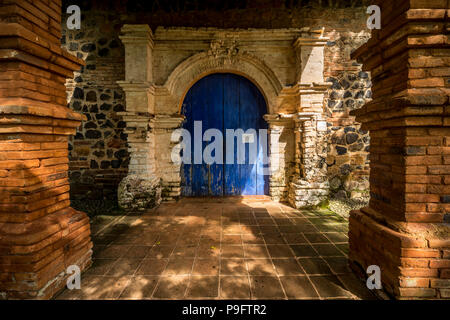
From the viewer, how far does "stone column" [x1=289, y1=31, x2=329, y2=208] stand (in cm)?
436

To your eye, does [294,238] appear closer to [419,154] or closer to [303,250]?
[303,250]

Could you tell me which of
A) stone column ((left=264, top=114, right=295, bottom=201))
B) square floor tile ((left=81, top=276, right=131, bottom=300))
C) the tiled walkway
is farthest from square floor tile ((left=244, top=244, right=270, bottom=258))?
stone column ((left=264, top=114, right=295, bottom=201))

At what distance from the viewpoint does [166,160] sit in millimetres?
4773

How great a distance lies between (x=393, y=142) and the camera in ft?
6.03

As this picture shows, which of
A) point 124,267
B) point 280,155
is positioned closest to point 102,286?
point 124,267

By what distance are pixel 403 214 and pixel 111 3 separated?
651 centimetres

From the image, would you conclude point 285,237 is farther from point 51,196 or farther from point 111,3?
point 111,3

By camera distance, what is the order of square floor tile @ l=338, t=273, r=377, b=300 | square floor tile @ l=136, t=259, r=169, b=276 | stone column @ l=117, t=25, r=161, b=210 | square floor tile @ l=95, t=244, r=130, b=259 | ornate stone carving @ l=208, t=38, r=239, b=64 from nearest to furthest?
square floor tile @ l=338, t=273, r=377, b=300 → square floor tile @ l=136, t=259, r=169, b=276 → square floor tile @ l=95, t=244, r=130, b=259 → stone column @ l=117, t=25, r=161, b=210 → ornate stone carving @ l=208, t=38, r=239, b=64

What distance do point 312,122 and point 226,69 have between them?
2196 millimetres

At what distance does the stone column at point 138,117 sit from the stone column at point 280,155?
8.58 ft

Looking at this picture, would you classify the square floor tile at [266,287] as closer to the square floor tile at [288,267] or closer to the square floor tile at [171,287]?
the square floor tile at [288,267]

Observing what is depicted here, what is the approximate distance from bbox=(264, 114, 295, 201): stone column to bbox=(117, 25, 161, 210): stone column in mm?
2614

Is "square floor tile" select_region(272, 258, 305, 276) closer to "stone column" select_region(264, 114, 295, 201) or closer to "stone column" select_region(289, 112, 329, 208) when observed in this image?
"stone column" select_region(289, 112, 329, 208)

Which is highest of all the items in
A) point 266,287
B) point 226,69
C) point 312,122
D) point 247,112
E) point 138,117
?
point 226,69
